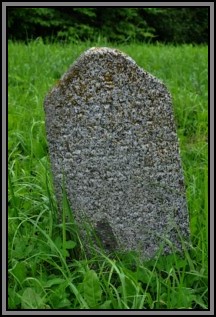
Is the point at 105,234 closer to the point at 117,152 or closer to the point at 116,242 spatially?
the point at 116,242

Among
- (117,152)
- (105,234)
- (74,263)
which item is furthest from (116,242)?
(117,152)

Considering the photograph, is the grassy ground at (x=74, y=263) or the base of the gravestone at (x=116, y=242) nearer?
the grassy ground at (x=74, y=263)

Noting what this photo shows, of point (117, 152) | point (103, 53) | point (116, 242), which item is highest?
point (103, 53)

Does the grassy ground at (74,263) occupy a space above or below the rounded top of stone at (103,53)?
below

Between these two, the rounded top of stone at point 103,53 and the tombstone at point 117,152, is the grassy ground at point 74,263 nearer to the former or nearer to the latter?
the tombstone at point 117,152

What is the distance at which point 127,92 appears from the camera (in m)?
2.69

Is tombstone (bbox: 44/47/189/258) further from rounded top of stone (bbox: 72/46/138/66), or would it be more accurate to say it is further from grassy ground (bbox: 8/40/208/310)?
grassy ground (bbox: 8/40/208/310)

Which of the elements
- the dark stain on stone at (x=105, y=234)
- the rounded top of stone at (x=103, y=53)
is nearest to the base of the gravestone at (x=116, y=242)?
the dark stain on stone at (x=105, y=234)

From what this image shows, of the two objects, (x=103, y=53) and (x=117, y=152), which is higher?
(x=103, y=53)

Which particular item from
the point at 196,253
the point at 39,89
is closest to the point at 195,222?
the point at 196,253

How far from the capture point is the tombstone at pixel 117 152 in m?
2.68

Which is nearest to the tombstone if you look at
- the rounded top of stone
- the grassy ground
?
the rounded top of stone

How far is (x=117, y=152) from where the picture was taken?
8.97 ft

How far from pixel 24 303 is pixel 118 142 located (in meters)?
0.83
